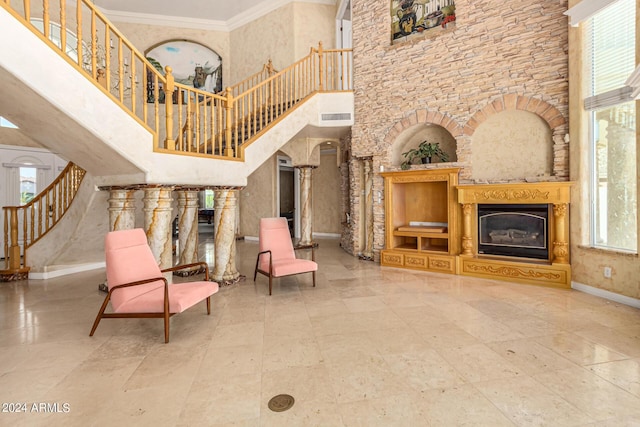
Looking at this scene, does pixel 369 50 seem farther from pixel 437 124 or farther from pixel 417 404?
pixel 417 404

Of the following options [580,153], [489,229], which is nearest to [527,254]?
[489,229]

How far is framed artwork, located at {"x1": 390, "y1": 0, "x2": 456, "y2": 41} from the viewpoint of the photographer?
587 centimetres

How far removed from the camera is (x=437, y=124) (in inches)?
236

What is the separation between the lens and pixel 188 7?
9594 mm

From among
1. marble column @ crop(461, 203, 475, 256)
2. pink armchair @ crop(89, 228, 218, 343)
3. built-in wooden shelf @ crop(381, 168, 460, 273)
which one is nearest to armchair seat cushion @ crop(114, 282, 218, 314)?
pink armchair @ crop(89, 228, 218, 343)

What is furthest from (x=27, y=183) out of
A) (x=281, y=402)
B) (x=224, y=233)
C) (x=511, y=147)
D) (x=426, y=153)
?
(x=511, y=147)

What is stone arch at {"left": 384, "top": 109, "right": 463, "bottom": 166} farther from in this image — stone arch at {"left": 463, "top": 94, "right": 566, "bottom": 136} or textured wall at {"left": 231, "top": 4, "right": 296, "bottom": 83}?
textured wall at {"left": 231, "top": 4, "right": 296, "bottom": 83}

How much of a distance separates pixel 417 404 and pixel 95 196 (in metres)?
6.00

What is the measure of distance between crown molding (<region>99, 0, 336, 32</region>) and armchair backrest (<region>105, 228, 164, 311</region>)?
8.89 m

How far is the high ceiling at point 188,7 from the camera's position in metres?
9.29

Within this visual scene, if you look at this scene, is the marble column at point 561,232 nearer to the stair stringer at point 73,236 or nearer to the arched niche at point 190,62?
the stair stringer at point 73,236

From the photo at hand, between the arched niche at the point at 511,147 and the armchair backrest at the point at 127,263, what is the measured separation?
18.1 feet

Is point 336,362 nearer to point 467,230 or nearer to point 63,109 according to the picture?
point 63,109

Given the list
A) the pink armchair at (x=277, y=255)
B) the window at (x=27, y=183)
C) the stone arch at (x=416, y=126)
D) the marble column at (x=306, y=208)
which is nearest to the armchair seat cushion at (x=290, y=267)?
the pink armchair at (x=277, y=255)
